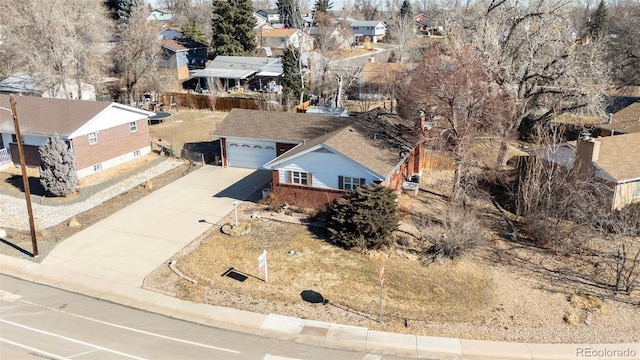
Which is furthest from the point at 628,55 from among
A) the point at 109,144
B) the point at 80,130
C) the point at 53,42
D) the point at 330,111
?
the point at 53,42

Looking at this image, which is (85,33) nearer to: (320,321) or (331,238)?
(331,238)

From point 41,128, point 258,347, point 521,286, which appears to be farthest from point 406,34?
point 258,347

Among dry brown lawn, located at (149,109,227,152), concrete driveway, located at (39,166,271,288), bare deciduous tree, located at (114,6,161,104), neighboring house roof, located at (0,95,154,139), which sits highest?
bare deciduous tree, located at (114,6,161,104)

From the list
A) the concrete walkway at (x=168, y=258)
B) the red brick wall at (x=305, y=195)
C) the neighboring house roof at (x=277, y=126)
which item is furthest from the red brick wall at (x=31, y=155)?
the red brick wall at (x=305, y=195)

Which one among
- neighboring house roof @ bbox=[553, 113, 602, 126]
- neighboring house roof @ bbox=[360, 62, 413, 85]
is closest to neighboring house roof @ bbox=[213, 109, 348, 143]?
neighboring house roof @ bbox=[360, 62, 413, 85]

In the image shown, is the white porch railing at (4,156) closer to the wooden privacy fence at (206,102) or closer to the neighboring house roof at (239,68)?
the wooden privacy fence at (206,102)

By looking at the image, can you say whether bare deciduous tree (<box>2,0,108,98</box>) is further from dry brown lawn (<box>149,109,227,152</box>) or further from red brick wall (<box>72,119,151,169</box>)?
red brick wall (<box>72,119,151,169</box>)

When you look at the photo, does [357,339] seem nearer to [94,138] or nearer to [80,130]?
[80,130]
